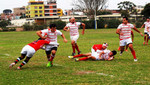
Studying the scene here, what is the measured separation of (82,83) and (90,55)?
16.8 feet

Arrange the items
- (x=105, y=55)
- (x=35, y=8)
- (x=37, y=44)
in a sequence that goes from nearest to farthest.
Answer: (x=37, y=44) < (x=105, y=55) < (x=35, y=8)

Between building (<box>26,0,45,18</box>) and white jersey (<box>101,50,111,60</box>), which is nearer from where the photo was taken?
white jersey (<box>101,50,111,60</box>)

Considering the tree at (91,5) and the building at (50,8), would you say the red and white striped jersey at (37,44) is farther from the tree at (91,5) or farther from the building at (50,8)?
the building at (50,8)

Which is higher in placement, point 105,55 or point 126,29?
point 126,29

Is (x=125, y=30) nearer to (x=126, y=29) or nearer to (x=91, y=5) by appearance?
(x=126, y=29)

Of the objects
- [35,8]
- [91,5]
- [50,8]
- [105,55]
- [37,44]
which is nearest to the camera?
[37,44]

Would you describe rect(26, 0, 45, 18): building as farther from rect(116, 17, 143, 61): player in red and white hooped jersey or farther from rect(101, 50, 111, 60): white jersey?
rect(101, 50, 111, 60): white jersey

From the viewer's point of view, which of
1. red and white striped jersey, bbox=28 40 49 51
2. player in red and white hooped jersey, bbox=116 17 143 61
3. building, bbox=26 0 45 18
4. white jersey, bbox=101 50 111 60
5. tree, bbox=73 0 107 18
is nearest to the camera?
red and white striped jersey, bbox=28 40 49 51

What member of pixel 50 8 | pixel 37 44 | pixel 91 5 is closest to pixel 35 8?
pixel 50 8

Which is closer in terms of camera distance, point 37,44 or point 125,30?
point 37,44

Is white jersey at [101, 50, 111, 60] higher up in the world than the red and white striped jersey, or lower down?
lower down

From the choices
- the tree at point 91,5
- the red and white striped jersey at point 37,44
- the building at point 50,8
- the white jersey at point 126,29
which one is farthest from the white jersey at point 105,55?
the building at point 50,8

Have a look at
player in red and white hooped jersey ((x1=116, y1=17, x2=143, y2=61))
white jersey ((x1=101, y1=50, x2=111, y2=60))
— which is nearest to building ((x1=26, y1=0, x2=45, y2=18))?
player in red and white hooped jersey ((x1=116, y1=17, x2=143, y2=61))

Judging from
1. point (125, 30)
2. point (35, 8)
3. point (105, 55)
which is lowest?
point (105, 55)
